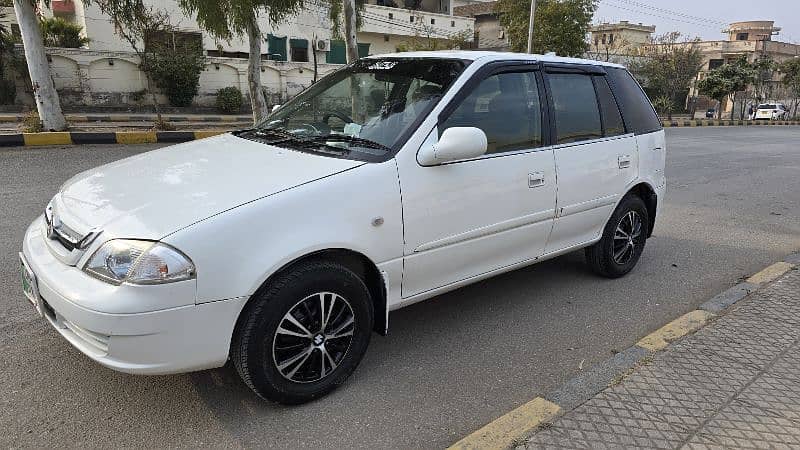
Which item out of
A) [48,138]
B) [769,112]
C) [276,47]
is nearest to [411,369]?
[48,138]

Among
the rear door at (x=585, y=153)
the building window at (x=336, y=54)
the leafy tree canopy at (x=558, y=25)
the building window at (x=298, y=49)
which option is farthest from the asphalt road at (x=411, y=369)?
the building window at (x=336, y=54)

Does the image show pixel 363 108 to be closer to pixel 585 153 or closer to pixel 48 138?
pixel 585 153

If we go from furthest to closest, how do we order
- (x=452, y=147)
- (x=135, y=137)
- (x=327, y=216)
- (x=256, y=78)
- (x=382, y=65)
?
(x=256, y=78)
(x=135, y=137)
(x=382, y=65)
(x=452, y=147)
(x=327, y=216)

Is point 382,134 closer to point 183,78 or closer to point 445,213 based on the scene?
point 445,213

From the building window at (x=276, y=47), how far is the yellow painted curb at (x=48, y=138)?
2005 centimetres

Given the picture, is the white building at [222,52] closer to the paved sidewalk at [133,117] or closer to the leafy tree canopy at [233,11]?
the leafy tree canopy at [233,11]

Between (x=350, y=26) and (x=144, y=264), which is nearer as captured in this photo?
(x=144, y=264)

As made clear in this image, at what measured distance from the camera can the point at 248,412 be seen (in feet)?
8.89

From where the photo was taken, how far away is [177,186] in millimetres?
2727

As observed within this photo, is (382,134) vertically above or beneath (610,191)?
above

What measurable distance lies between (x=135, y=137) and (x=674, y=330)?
36.4 ft

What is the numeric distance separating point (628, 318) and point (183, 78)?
19713 mm

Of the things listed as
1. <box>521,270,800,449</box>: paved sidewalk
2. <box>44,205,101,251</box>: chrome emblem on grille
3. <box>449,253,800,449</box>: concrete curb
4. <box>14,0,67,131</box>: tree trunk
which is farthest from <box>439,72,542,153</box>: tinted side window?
<box>14,0,67,131</box>: tree trunk

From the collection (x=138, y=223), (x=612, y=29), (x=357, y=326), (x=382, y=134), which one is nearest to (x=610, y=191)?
(x=382, y=134)
